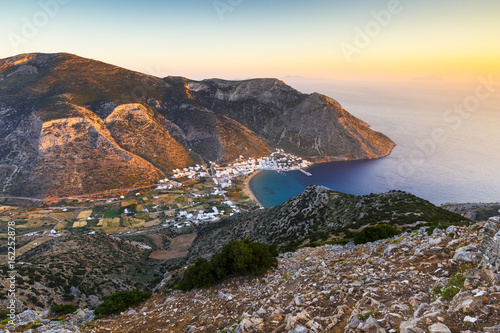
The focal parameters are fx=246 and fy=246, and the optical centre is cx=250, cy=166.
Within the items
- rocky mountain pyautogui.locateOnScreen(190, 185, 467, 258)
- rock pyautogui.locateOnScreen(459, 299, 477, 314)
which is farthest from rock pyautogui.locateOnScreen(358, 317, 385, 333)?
rocky mountain pyautogui.locateOnScreen(190, 185, 467, 258)

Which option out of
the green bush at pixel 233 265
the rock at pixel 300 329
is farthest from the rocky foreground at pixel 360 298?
the green bush at pixel 233 265

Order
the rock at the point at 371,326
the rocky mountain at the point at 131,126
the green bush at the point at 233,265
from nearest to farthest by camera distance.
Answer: the rock at the point at 371,326
the green bush at the point at 233,265
the rocky mountain at the point at 131,126

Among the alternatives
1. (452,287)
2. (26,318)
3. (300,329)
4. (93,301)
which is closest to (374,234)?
(452,287)

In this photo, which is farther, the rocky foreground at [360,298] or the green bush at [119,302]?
the green bush at [119,302]

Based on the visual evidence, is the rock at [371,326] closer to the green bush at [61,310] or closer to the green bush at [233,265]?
the green bush at [233,265]

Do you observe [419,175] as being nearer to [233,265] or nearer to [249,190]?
[249,190]

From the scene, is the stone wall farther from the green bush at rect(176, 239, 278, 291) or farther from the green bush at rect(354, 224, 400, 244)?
the green bush at rect(176, 239, 278, 291)
